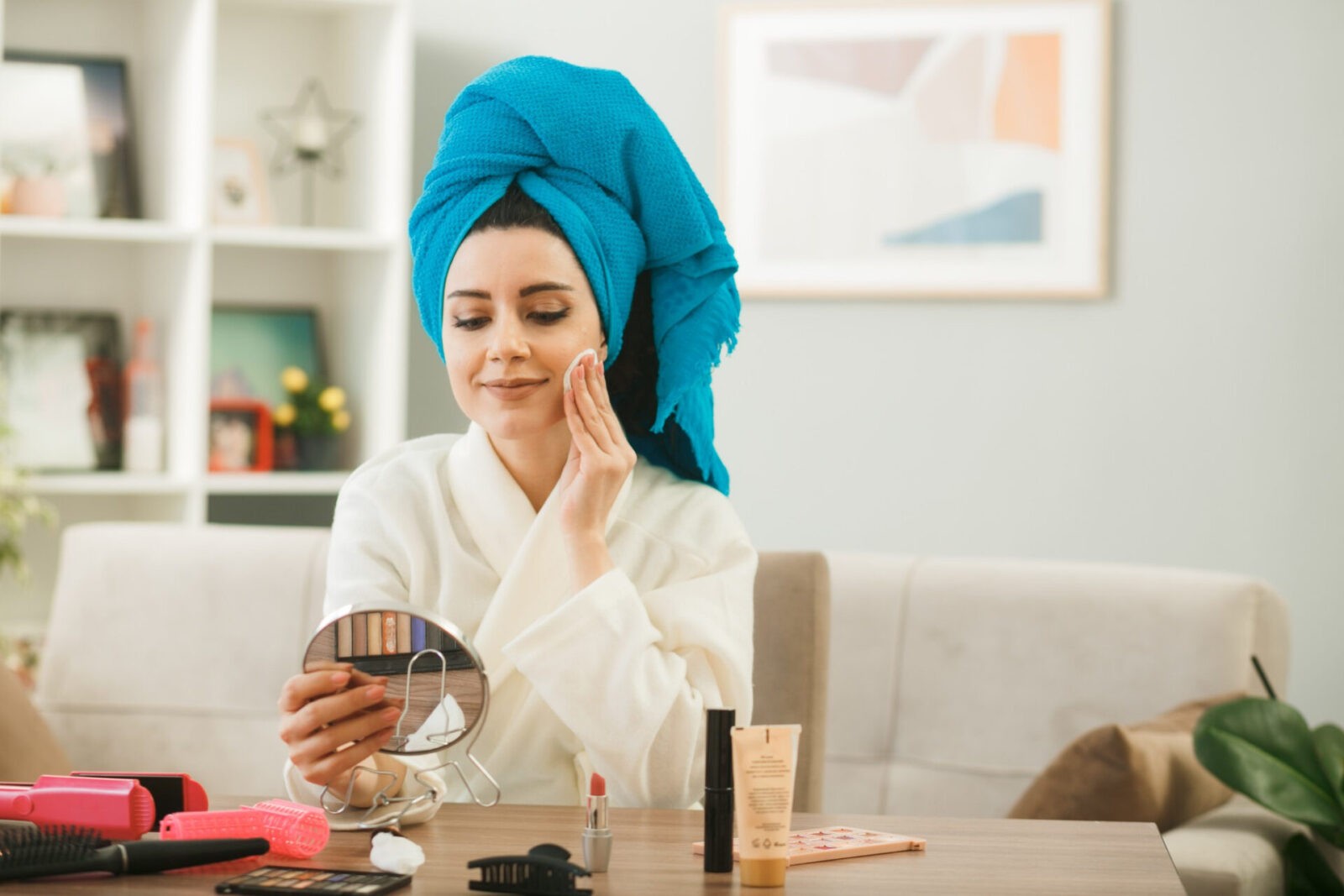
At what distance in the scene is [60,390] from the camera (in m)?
3.07

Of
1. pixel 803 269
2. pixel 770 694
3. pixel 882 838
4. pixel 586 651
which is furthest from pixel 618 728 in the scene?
pixel 803 269

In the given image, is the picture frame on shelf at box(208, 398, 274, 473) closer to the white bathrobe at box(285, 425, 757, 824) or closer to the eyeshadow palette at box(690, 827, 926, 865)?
the white bathrobe at box(285, 425, 757, 824)

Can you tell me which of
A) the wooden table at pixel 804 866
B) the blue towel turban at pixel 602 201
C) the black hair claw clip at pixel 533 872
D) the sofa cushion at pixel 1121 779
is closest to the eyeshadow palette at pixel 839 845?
the wooden table at pixel 804 866

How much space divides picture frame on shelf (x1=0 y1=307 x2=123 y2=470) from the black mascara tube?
2.42 meters

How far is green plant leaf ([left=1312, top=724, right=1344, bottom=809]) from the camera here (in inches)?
68.3

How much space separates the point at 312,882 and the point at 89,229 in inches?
94.5

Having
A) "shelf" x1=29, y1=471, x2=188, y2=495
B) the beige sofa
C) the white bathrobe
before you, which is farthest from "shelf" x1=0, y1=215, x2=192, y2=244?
the white bathrobe

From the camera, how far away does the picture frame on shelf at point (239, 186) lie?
325 cm

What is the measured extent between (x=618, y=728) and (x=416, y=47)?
253 centimetres

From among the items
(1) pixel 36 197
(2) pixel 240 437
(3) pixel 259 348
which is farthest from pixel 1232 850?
(1) pixel 36 197

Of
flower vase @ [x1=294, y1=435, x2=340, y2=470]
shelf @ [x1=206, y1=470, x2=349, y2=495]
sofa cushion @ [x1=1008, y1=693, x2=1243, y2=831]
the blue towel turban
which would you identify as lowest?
sofa cushion @ [x1=1008, y1=693, x2=1243, y2=831]

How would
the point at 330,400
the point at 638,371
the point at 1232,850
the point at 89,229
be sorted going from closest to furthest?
the point at 638,371 < the point at 1232,850 < the point at 89,229 < the point at 330,400

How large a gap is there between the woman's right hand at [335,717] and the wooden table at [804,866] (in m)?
0.06

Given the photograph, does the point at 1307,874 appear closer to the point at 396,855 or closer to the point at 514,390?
the point at 514,390
